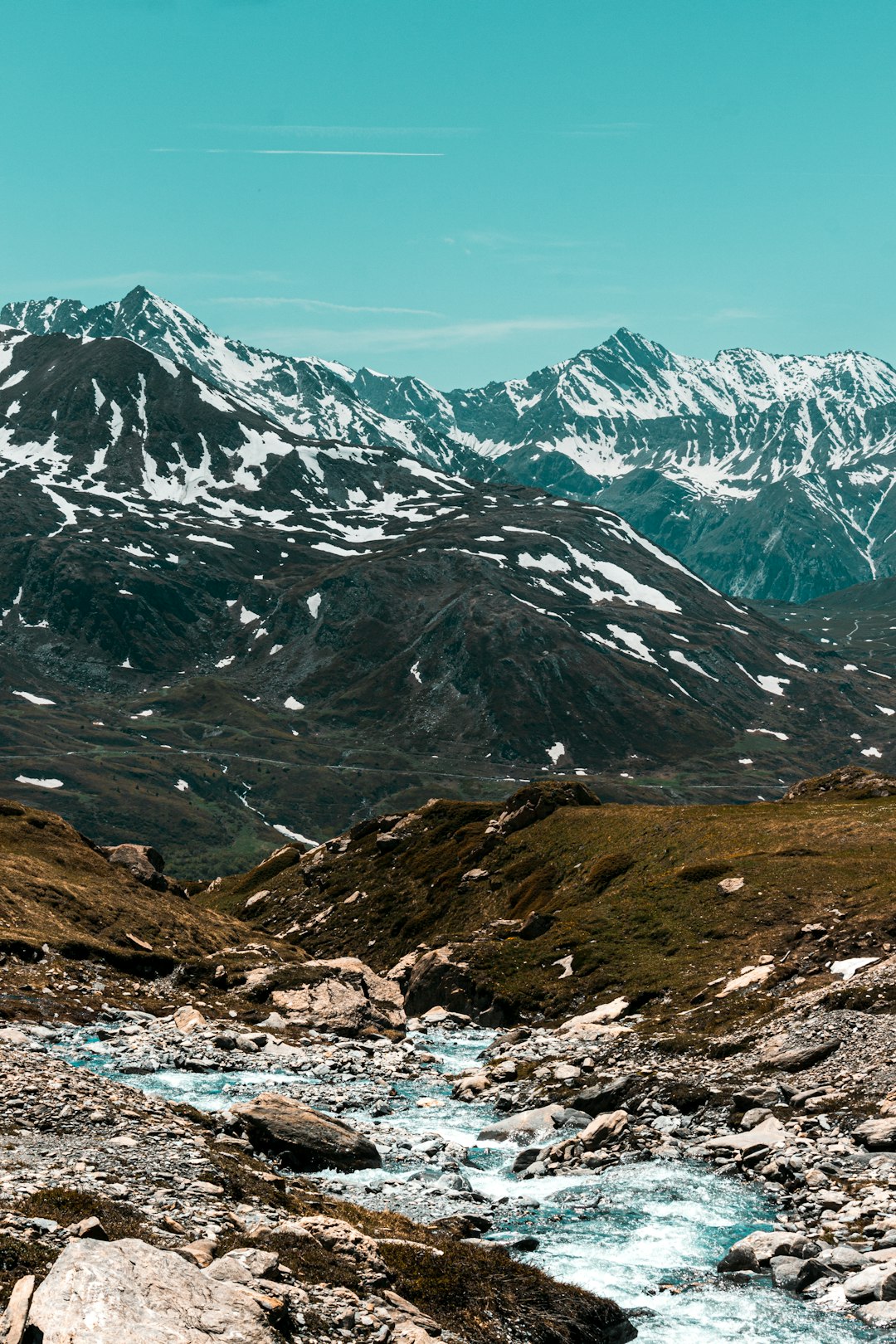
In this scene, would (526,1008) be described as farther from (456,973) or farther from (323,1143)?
(323,1143)

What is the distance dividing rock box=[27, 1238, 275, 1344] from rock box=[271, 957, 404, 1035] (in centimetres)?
4354

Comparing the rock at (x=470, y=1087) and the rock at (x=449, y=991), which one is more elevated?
the rock at (x=470, y=1087)

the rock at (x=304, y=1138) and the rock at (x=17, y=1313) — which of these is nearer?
the rock at (x=17, y=1313)

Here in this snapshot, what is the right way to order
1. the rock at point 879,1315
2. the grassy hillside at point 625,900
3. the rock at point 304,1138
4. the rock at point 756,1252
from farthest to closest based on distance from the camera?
the grassy hillside at point 625,900 → the rock at point 304,1138 → the rock at point 756,1252 → the rock at point 879,1315

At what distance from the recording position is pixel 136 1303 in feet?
60.6

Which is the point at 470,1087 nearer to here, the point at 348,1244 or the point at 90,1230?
the point at 348,1244

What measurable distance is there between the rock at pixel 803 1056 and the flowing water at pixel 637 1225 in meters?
7.90

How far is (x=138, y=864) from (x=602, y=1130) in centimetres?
6198

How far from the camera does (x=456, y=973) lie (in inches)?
2879

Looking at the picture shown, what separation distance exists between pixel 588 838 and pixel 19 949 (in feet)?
157

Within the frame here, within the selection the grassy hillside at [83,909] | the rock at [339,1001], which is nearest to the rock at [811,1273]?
the rock at [339,1001]

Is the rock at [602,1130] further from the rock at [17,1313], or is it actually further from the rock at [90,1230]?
the rock at [17,1313]

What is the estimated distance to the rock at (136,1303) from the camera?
17.7 m

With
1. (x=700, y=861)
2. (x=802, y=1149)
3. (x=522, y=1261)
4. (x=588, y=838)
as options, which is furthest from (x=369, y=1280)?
(x=588, y=838)
